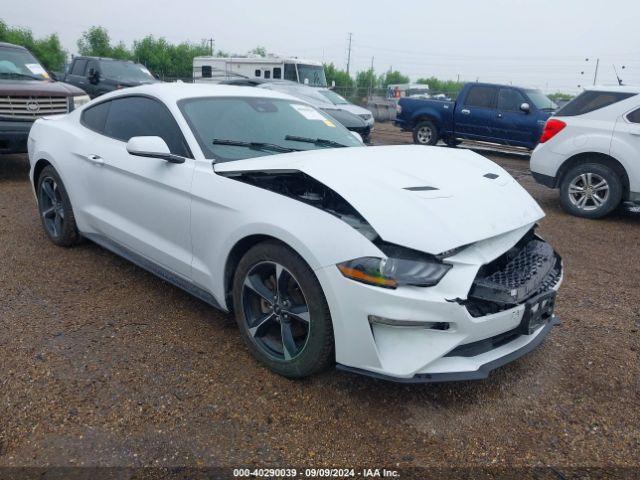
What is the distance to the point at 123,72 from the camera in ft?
47.7

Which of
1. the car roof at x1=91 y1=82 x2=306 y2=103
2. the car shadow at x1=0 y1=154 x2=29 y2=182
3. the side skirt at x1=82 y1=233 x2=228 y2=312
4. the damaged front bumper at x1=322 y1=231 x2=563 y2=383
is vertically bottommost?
the car shadow at x1=0 y1=154 x2=29 y2=182

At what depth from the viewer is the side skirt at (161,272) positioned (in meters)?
3.27

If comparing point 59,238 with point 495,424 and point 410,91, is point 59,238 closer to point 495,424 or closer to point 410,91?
point 495,424

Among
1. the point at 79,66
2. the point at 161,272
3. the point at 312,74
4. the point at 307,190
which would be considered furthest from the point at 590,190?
the point at 312,74

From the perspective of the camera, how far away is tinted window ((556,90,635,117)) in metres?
6.77

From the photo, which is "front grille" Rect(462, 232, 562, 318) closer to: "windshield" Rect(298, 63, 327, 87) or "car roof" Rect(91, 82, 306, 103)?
"car roof" Rect(91, 82, 306, 103)

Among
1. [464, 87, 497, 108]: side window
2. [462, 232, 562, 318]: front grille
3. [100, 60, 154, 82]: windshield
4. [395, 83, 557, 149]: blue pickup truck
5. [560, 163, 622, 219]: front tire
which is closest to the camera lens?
[462, 232, 562, 318]: front grille

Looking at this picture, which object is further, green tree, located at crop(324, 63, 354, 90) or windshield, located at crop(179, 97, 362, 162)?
green tree, located at crop(324, 63, 354, 90)

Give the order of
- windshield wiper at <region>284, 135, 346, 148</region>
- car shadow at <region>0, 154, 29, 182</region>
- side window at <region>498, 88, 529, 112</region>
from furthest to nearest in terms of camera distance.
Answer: side window at <region>498, 88, 529, 112</region>
car shadow at <region>0, 154, 29, 182</region>
windshield wiper at <region>284, 135, 346, 148</region>

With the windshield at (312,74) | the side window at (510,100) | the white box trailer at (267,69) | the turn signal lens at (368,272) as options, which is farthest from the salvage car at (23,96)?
the windshield at (312,74)

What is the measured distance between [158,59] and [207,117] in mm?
59761

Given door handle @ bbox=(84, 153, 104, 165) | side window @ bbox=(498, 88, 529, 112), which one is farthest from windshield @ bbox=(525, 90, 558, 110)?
door handle @ bbox=(84, 153, 104, 165)

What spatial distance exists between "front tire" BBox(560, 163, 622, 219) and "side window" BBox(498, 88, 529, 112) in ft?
19.5

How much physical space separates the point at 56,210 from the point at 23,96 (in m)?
3.80
